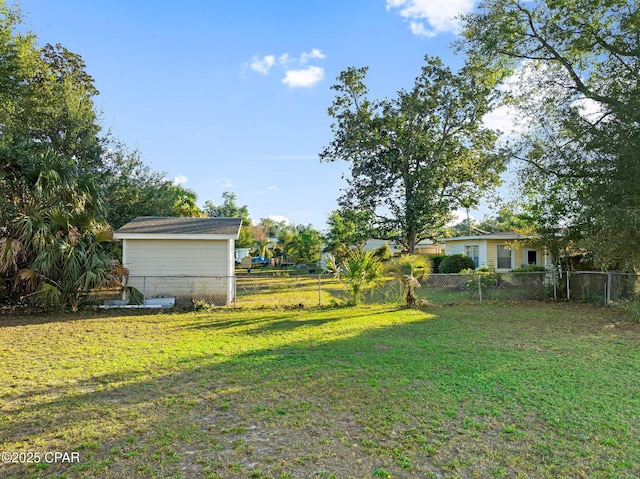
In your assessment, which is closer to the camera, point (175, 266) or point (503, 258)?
point (175, 266)

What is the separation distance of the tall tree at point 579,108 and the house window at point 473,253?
1041cm

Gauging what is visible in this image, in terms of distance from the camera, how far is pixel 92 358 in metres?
6.47

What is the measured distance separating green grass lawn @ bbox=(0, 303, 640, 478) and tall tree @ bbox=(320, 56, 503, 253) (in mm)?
11635

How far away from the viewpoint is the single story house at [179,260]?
1256cm

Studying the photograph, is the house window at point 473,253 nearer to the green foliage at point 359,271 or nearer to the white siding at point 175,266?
the green foliage at point 359,271

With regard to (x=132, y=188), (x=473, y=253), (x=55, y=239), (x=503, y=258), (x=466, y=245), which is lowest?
(x=503, y=258)

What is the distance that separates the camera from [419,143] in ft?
62.0

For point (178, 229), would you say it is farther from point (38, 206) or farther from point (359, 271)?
point (359, 271)

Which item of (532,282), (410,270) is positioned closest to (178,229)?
(410,270)

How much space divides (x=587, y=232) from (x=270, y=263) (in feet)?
124

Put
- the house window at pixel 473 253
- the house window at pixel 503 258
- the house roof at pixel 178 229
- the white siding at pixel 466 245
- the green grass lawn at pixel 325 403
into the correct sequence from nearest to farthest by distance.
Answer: the green grass lawn at pixel 325 403 < the house roof at pixel 178 229 < the house window at pixel 503 258 < the white siding at pixel 466 245 < the house window at pixel 473 253

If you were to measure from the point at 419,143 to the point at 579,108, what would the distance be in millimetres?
7943

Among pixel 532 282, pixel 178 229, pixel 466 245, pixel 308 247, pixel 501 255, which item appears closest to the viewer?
pixel 178 229

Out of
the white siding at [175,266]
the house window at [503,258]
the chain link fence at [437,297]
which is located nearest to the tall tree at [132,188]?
the chain link fence at [437,297]
